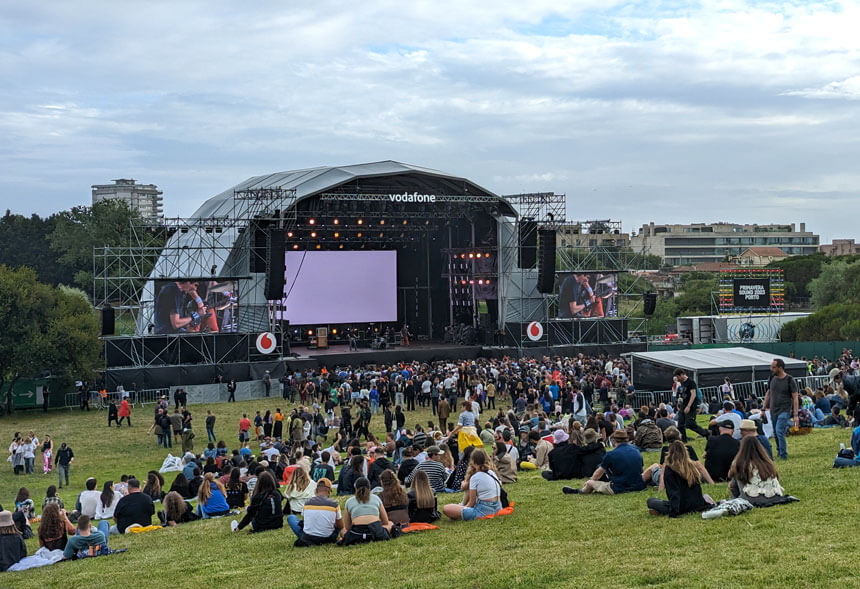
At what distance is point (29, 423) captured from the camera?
28.6 meters

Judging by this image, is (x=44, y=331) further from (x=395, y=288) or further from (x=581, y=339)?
(x=581, y=339)

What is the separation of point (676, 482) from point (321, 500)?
3.38 metres

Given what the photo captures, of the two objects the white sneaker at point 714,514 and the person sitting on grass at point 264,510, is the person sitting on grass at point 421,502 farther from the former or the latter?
the white sneaker at point 714,514

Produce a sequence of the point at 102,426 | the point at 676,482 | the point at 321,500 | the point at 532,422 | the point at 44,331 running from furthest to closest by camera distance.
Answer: the point at 44,331 < the point at 102,426 < the point at 532,422 < the point at 321,500 < the point at 676,482

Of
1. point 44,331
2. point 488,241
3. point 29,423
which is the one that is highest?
point 488,241

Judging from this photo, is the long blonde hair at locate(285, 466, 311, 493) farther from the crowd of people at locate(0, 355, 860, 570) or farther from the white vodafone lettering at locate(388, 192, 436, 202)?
the white vodafone lettering at locate(388, 192, 436, 202)

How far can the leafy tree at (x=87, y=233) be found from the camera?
77438 millimetres

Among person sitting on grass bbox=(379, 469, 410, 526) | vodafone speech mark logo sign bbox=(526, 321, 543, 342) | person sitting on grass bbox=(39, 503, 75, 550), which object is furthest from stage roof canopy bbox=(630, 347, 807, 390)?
person sitting on grass bbox=(39, 503, 75, 550)

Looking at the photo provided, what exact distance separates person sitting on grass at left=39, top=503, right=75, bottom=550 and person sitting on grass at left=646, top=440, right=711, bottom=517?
641cm

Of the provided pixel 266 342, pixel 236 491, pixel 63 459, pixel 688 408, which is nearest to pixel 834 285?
pixel 266 342

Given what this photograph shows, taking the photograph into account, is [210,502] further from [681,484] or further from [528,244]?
[528,244]

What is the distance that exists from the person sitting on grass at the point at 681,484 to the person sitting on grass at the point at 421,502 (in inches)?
94.4

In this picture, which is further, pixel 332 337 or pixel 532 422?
pixel 332 337

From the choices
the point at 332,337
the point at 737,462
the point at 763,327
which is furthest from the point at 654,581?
the point at 763,327
